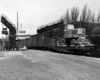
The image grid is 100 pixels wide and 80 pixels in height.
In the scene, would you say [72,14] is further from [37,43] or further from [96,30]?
[96,30]

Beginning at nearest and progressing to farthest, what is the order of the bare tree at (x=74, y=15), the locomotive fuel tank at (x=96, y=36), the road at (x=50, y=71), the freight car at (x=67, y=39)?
the road at (x=50, y=71) < the locomotive fuel tank at (x=96, y=36) < the freight car at (x=67, y=39) < the bare tree at (x=74, y=15)

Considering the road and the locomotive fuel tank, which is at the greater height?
the locomotive fuel tank

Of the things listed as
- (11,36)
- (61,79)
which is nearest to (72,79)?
(61,79)

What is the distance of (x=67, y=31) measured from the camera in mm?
21688

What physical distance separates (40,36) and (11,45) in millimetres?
14364

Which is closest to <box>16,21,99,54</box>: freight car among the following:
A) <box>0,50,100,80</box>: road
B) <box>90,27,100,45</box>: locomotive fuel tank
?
<box>90,27,100,45</box>: locomotive fuel tank

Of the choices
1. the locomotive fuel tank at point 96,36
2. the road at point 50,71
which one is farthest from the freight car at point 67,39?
the road at point 50,71

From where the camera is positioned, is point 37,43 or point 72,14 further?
point 72,14

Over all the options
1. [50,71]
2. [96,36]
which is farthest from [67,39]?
[50,71]

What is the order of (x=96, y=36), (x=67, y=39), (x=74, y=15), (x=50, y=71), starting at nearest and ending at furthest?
(x=50, y=71) → (x=96, y=36) → (x=67, y=39) → (x=74, y=15)

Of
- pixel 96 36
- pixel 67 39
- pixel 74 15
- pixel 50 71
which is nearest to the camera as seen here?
pixel 50 71

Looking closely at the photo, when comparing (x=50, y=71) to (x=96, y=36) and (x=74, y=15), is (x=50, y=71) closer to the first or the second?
(x=96, y=36)

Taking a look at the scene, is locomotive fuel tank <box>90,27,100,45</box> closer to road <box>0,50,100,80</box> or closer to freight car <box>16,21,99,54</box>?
freight car <box>16,21,99,54</box>

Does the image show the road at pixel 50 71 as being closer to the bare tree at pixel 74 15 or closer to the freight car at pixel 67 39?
the freight car at pixel 67 39
